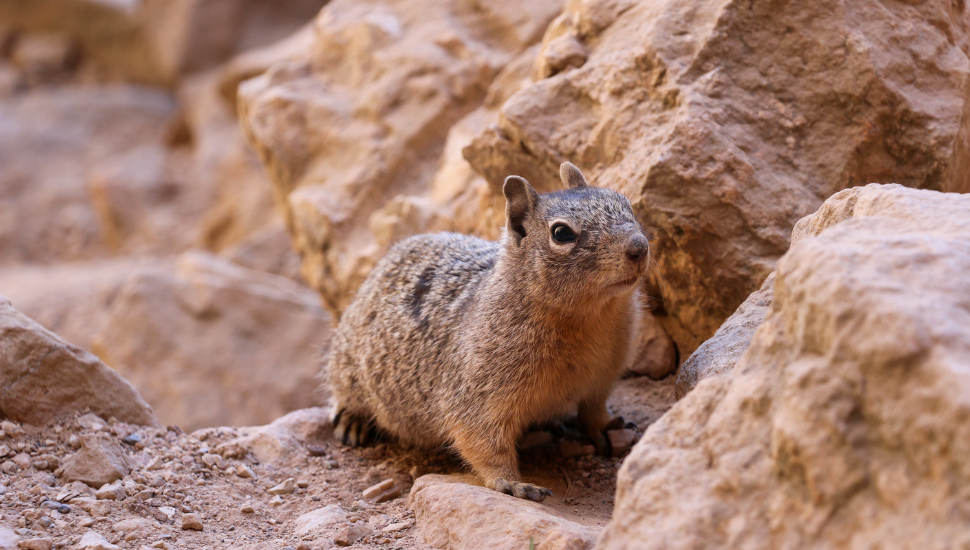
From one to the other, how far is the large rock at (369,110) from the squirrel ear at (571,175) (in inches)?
110

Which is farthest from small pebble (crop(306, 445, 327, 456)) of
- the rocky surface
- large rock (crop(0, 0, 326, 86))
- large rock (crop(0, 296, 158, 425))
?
large rock (crop(0, 0, 326, 86))

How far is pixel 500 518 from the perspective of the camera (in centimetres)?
348

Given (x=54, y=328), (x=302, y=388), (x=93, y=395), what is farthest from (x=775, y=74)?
(x=54, y=328)

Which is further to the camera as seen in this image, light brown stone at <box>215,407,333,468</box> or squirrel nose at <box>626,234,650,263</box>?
light brown stone at <box>215,407,333,468</box>

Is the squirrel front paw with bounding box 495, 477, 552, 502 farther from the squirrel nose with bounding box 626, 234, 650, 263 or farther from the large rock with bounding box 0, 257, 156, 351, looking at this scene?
the large rock with bounding box 0, 257, 156, 351

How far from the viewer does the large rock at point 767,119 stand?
4.52 m

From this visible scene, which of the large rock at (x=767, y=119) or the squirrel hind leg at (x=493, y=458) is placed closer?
the squirrel hind leg at (x=493, y=458)

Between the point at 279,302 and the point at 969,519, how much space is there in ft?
27.1

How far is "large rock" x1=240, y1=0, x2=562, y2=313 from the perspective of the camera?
737cm

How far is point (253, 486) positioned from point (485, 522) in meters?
1.65

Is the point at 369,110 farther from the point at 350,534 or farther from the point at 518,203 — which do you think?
the point at 350,534

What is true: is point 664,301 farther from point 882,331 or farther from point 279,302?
point 279,302

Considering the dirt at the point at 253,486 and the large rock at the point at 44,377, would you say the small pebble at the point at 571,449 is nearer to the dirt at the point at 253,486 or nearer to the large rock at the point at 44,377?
the dirt at the point at 253,486

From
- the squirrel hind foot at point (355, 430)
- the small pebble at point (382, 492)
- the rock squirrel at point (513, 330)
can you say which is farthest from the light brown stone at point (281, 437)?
the small pebble at point (382, 492)
